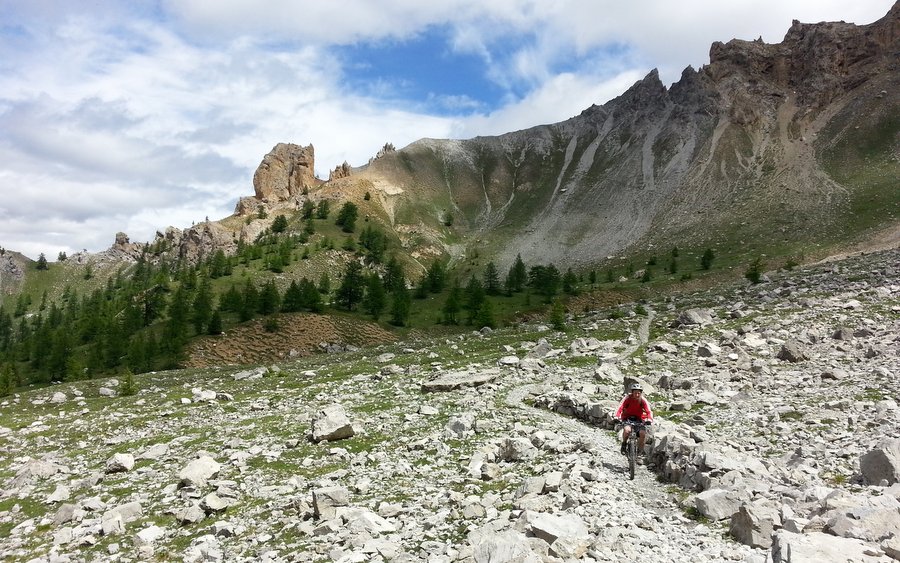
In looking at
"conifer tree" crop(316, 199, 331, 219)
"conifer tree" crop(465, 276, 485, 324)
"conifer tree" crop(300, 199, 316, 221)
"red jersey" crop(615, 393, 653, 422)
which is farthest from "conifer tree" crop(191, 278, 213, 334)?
"conifer tree" crop(300, 199, 316, 221)

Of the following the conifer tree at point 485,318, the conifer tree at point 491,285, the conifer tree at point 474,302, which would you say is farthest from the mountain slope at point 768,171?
the conifer tree at point 485,318

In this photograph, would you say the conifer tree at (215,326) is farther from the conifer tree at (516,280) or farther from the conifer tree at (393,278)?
the conifer tree at (516,280)

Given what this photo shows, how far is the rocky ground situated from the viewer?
10242mm

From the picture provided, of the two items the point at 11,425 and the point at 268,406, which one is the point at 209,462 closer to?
the point at 268,406

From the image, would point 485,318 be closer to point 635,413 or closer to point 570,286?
point 570,286

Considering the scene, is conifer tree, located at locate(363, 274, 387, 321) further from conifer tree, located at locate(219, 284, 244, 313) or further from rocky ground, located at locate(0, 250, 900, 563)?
rocky ground, located at locate(0, 250, 900, 563)

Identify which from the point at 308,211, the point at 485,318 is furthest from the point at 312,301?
the point at 308,211

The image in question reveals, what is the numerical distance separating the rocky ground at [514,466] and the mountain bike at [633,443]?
19.5 inches

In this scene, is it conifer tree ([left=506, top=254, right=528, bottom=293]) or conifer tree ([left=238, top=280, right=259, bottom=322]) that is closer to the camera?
conifer tree ([left=238, top=280, right=259, bottom=322])

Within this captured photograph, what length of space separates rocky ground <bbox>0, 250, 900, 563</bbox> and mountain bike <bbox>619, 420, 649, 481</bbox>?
1.63 feet

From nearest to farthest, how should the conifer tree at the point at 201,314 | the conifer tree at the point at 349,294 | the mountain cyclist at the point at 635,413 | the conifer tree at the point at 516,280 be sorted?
the mountain cyclist at the point at 635,413
the conifer tree at the point at 201,314
the conifer tree at the point at 349,294
the conifer tree at the point at 516,280

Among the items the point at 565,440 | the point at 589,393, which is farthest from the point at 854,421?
the point at 589,393

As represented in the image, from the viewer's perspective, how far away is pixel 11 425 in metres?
33.3

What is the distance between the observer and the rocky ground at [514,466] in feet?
33.6
